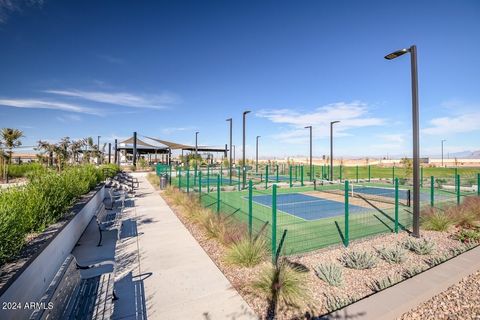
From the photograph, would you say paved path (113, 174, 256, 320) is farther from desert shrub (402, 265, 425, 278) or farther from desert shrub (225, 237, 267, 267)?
desert shrub (402, 265, 425, 278)

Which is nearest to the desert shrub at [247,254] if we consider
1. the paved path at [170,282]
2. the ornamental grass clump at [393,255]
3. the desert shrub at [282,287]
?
the paved path at [170,282]

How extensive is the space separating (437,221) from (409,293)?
520 cm

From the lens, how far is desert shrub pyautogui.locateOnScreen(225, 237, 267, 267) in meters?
5.28

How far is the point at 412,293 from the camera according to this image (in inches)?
153

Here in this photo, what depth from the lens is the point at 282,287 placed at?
13.4 feet

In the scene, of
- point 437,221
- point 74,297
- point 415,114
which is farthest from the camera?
point 437,221

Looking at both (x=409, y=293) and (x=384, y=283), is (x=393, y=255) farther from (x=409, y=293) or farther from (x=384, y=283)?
(x=409, y=293)

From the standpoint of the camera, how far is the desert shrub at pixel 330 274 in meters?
4.48

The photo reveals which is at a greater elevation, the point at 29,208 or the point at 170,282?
the point at 29,208

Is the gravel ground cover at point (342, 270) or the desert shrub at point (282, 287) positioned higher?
the desert shrub at point (282, 287)

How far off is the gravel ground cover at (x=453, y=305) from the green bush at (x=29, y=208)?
18.2 feet

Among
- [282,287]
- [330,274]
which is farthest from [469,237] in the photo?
[282,287]

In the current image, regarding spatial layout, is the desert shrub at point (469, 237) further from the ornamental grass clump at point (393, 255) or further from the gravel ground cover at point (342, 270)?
the ornamental grass clump at point (393, 255)

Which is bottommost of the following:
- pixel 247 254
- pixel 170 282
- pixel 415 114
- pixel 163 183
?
pixel 170 282
